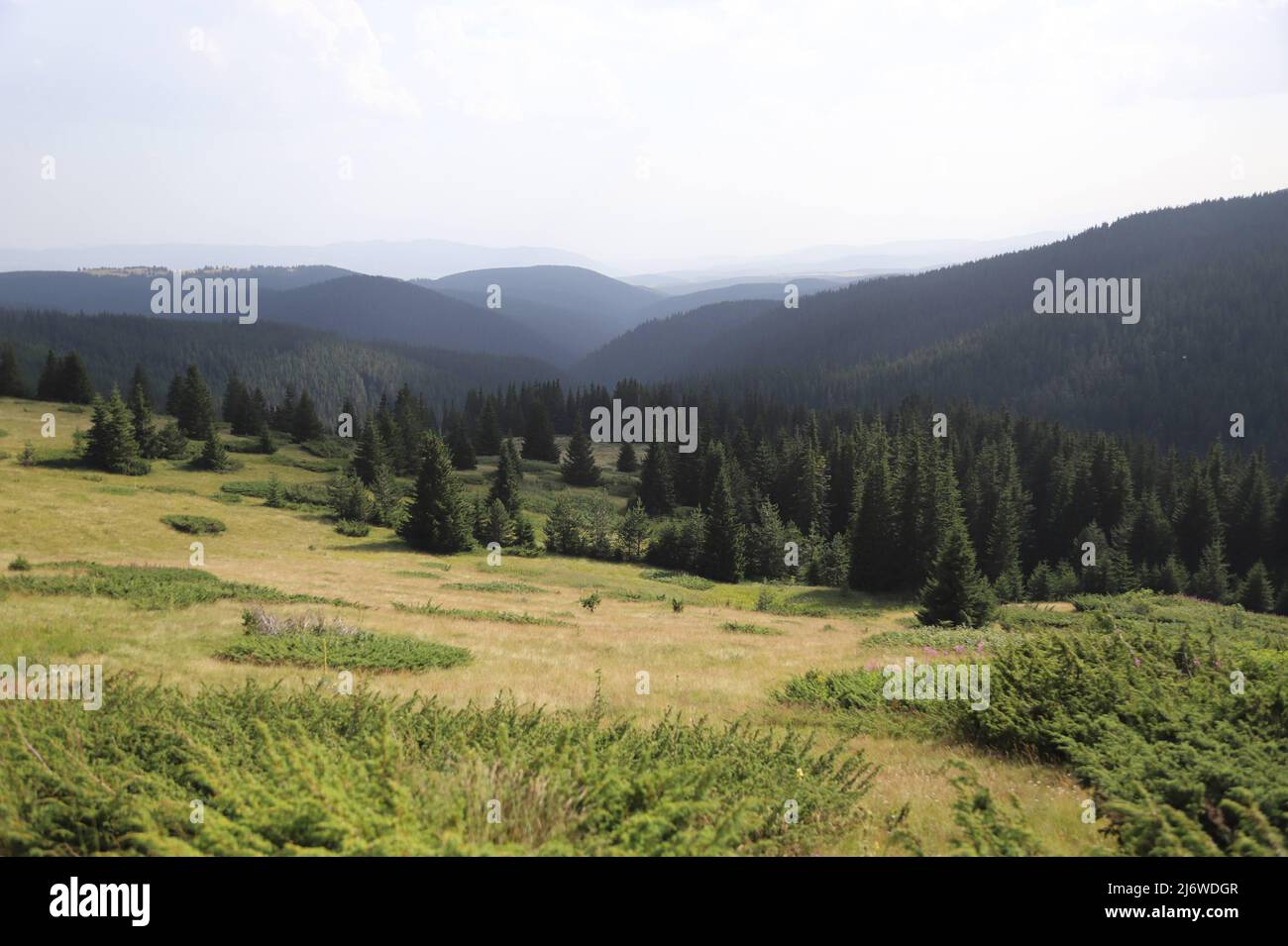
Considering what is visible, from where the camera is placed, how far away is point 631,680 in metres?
17.1

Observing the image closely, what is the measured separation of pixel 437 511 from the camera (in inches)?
2104

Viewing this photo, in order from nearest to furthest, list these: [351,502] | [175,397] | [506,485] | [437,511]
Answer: [437,511], [351,502], [506,485], [175,397]

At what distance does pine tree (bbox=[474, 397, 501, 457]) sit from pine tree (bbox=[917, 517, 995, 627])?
86.7 metres

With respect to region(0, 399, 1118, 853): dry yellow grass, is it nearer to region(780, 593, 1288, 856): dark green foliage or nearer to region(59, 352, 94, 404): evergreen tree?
region(780, 593, 1288, 856): dark green foliage

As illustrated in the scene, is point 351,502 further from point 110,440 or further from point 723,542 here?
point 723,542

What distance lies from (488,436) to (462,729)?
108889 millimetres

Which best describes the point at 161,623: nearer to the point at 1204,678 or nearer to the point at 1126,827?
the point at 1126,827

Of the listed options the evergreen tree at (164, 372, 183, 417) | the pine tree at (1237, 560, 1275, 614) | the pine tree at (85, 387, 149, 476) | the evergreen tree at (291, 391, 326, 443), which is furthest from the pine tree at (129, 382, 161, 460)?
the pine tree at (1237, 560, 1275, 614)

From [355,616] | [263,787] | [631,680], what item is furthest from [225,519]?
[263,787]

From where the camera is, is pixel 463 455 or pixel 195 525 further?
pixel 463 455

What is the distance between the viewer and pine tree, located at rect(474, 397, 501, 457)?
114375mm

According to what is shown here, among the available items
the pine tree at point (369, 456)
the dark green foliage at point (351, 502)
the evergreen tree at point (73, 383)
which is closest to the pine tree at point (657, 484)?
the pine tree at point (369, 456)

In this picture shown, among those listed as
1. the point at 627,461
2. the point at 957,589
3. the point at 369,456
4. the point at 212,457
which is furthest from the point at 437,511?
the point at 627,461

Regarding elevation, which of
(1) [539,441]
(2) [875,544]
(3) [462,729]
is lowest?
(2) [875,544]
